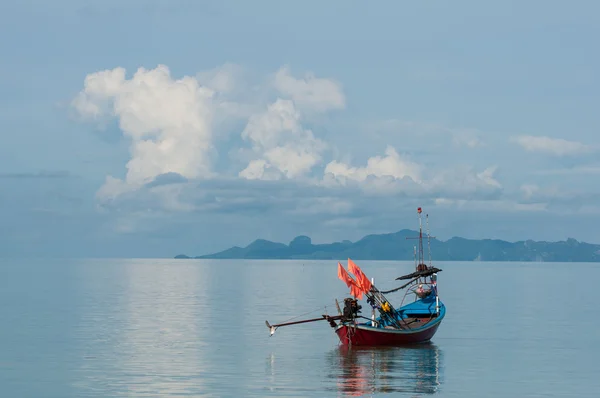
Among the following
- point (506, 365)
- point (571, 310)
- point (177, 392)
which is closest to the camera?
point (177, 392)

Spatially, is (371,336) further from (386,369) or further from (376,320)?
(386,369)

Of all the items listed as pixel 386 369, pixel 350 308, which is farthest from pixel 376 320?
pixel 386 369

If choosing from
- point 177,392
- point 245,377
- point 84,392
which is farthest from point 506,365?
point 84,392

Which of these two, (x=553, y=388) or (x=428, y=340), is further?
(x=428, y=340)

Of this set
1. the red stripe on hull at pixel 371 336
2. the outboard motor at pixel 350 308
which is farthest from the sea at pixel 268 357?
the outboard motor at pixel 350 308

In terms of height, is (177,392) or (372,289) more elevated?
(372,289)

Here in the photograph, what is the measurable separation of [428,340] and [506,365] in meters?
13.4

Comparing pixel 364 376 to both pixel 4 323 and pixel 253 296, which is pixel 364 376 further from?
pixel 253 296

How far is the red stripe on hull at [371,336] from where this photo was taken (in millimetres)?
70250

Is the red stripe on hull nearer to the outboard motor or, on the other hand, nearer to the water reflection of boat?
the water reflection of boat

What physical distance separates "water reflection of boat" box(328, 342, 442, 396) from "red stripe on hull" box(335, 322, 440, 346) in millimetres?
562

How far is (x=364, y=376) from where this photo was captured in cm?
5753

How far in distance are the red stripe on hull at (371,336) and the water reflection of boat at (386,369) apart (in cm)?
56

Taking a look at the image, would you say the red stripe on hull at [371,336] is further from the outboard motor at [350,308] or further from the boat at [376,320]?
the outboard motor at [350,308]
